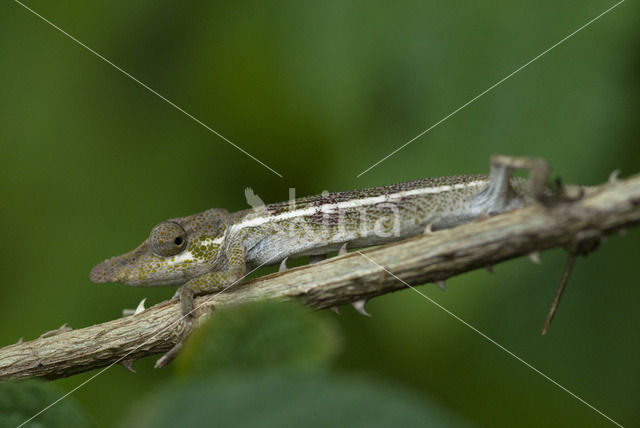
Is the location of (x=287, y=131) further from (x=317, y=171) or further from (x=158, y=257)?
(x=158, y=257)

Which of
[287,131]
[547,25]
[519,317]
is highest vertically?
[547,25]

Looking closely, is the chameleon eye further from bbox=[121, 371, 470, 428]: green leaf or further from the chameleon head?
bbox=[121, 371, 470, 428]: green leaf

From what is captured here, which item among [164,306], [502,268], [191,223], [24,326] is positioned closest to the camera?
[164,306]

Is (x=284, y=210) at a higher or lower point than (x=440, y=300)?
higher

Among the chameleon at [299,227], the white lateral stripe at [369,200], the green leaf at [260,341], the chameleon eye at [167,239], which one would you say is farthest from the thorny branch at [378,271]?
the green leaf at [260,341]

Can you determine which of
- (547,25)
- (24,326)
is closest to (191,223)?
(24,326)

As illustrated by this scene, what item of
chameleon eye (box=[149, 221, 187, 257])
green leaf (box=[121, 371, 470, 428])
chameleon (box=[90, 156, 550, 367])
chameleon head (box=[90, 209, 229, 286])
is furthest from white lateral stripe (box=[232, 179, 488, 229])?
green leaf (box=[121, 371, 470, 428])

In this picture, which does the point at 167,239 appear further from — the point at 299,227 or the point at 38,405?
the point at 38,405

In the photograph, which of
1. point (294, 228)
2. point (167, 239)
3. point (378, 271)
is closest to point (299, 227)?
point (294, 228)
